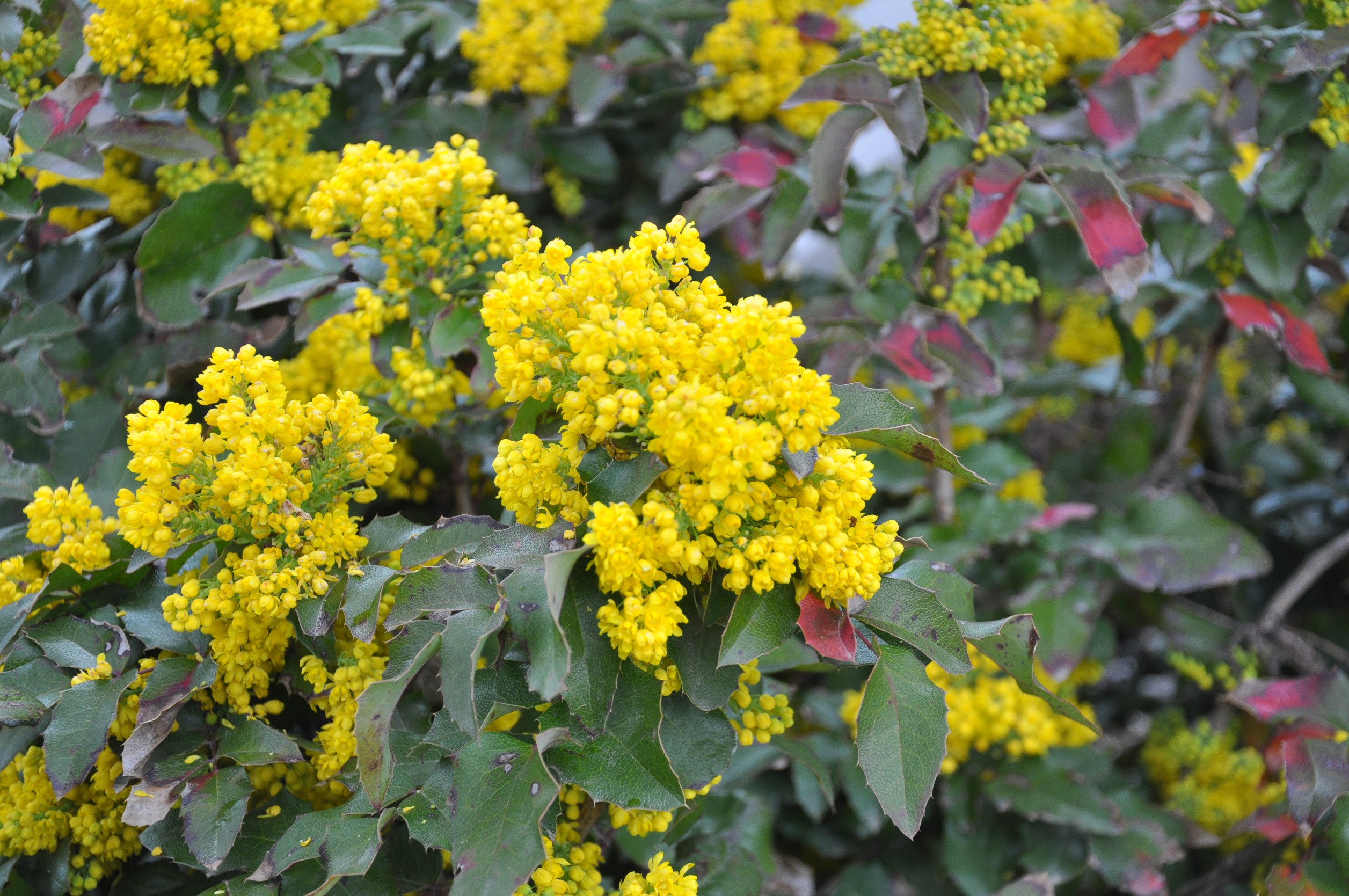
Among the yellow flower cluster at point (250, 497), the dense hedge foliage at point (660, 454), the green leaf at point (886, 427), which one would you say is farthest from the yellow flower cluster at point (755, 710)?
the yellow flower cluster at point (250, 497)

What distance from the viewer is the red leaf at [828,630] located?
2.22 feet

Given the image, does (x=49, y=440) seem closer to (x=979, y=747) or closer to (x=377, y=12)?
(x=377, y=12)

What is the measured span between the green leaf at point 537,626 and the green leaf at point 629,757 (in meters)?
0.07

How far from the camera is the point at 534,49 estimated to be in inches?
53.2

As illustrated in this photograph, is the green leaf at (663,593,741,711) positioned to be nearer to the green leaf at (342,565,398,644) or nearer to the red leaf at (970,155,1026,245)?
the green leaf at (342,565,398,644)

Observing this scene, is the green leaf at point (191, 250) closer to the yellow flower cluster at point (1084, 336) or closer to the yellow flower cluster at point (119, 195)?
the yellow flower cluster at point (119, 195)

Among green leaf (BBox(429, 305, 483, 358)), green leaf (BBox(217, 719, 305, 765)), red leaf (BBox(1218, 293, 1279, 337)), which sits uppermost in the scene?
green leaf (BBox(429, 305, 483, 358))

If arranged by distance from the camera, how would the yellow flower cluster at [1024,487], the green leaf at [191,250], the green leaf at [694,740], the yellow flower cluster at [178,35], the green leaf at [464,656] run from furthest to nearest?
the yellow flower cluster at [1024,487] < the green leaf at [191,250] < the yellow flower cluster at [178,35] < the green leaf at [694,740] < the green leaf at [464,656]

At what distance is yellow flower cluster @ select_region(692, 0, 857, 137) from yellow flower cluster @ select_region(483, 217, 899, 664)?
31.8 inches

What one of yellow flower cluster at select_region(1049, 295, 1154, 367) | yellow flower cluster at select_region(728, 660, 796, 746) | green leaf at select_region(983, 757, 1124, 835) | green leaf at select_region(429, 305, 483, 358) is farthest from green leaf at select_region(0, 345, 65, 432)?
yellow flower cluster at select_region(1049, 295, 1154, 367)

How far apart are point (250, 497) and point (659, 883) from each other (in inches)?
17.1

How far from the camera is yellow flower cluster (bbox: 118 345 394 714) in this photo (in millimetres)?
707

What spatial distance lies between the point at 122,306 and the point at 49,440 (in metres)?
0.22

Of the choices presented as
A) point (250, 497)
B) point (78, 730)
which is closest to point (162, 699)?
point (78, 730)
